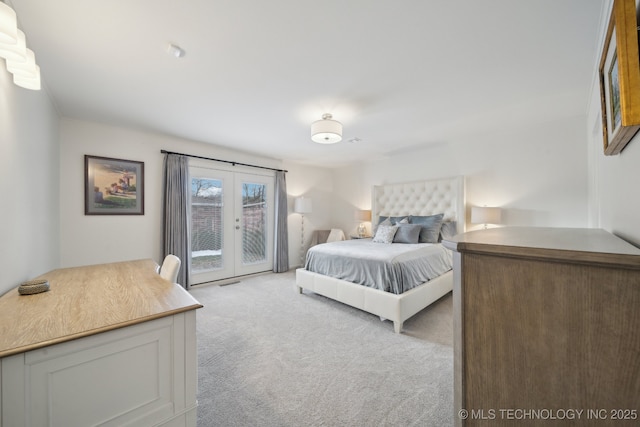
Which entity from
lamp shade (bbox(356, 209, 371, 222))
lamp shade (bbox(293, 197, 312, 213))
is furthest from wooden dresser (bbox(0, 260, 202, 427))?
lamp shade (bbox(356, 209, 371, 222))

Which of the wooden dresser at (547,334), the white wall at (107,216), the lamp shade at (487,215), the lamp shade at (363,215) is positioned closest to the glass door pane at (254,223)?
the white wall at (107,216)

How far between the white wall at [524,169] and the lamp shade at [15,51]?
4.49 metres

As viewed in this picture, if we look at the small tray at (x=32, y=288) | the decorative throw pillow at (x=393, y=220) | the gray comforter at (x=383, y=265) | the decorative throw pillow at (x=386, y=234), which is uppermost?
the decorative throw pillow at (x=393, y=220)

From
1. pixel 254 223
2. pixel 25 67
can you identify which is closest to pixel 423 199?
pixel 254 223

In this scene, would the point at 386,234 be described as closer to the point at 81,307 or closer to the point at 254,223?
the point at 254,223

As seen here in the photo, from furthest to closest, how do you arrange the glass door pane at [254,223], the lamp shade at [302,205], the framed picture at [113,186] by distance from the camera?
1. the lamp shade at [302,205]
2. the glass door pane at [254,223]
3. the framed picture at [113,186]

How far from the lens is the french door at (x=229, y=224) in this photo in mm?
3928

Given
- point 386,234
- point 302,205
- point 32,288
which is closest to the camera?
point 32,288

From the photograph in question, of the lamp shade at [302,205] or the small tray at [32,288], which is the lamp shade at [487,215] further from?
the small tray at [32,288]

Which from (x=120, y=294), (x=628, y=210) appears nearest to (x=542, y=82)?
(x=628, y=210)

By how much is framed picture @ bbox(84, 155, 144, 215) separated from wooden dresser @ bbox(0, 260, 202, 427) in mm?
2109

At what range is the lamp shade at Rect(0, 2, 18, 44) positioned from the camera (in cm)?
97

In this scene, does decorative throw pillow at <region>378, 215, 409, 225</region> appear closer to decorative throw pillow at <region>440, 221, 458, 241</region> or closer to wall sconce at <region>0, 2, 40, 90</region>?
decorative throw pillow at <region>440, 221, 458, 241</region>

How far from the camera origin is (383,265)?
8.48ft
